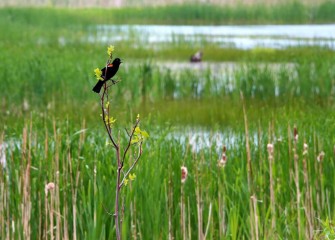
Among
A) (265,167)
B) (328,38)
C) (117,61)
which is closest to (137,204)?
(265,167)

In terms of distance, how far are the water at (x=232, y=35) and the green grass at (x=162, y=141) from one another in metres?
0.86

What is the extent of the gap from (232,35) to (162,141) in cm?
1490

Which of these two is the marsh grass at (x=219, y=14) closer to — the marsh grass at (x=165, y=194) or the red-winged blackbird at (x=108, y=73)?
the marsh grass at (x=165, y=194)

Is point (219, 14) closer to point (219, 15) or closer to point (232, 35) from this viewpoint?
point (219, 15)

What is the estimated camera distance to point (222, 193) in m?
4.38

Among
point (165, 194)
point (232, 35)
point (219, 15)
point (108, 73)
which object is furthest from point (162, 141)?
point (219, 15)

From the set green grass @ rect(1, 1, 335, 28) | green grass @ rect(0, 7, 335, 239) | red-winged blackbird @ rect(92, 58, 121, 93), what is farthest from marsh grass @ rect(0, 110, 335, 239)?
green grass @ rect(1, 1, 335, 28)

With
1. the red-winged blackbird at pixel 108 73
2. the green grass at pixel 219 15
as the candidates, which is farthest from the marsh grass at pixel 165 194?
the green grass at pixel 219 15

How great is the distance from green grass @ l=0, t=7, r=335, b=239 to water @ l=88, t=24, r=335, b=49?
864mm

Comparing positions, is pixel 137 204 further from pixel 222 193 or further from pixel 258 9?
pixel 258 9

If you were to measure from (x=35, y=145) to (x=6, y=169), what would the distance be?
0.69 feet

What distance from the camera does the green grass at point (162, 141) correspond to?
4.13 m

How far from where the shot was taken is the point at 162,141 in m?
5.60

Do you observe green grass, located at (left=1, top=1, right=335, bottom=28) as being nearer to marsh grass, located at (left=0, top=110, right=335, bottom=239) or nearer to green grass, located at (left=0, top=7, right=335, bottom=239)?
green grass, located at (left=0, top=7, right=335, bottom=239)
